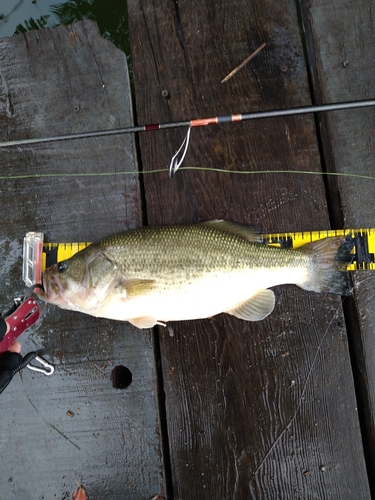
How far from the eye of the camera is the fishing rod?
229 cm

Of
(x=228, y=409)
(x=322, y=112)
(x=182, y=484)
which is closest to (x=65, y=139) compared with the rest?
(x=322, y=112)

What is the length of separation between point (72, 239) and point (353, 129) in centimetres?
211

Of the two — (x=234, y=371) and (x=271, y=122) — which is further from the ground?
(x=271, y=122)

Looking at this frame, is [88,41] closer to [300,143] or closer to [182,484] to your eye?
[300,143]

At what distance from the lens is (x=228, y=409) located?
2.41 metres

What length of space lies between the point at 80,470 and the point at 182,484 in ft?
2.34

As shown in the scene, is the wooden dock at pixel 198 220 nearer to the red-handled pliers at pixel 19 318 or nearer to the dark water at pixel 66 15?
the red-handled pliers at pixel 19 318

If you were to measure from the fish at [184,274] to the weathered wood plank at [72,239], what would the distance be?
36 cm

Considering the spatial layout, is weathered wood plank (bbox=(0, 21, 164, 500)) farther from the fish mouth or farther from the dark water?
the dark water

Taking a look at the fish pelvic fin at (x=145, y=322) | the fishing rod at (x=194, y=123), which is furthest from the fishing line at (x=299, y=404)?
the fishing rod at (x=194, y=123)

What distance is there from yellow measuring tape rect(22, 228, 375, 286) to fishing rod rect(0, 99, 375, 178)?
2.23ft

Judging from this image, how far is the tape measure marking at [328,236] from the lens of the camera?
2.35m

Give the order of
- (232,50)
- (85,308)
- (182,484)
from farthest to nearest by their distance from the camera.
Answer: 1. (232,50)
2. (182,484)
3. (85,308)


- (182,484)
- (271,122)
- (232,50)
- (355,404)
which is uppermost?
(232,50)
